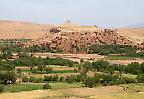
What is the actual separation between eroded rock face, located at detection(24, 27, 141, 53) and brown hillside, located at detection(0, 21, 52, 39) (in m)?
49.9

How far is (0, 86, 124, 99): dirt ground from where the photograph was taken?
32.6 metres

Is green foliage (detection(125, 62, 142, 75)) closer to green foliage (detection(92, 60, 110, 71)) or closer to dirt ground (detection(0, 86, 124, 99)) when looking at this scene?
green foliage (detection(92, 60, 110, 71))

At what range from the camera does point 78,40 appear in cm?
9169

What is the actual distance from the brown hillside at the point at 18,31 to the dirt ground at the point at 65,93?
10838 centimetres

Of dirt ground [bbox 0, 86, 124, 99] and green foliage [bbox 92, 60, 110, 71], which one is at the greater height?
dirt ground [bbox 0, 86, 124, 99]

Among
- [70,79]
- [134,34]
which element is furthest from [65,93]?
[134,34]

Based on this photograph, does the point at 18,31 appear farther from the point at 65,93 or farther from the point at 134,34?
the point at 65,93

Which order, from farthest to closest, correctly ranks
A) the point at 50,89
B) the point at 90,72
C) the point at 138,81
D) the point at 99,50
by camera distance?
the point at 99,50
the point at 90,72
the point at 138,81
the point at 50,89

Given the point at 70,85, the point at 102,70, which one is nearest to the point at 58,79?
the point at 70,85

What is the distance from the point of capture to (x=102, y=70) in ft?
175

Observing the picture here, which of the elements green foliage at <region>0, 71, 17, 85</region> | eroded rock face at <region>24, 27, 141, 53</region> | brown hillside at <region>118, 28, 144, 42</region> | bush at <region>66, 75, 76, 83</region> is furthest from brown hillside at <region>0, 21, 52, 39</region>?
green foliage at <region>0, 71, 17, 85</region>

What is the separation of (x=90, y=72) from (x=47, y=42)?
4314cm

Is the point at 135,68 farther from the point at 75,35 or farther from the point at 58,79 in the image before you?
the point at 75,35

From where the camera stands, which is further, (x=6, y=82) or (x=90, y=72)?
(x=90, y=72)
